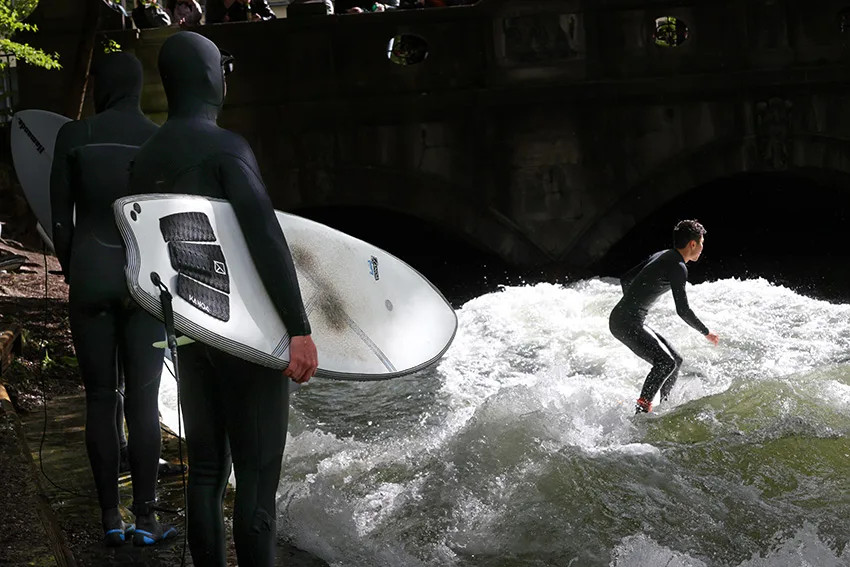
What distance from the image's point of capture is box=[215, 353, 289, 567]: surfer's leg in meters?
3.29

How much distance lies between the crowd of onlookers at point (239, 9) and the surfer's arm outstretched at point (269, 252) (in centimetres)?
1219

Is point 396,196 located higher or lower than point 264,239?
lower

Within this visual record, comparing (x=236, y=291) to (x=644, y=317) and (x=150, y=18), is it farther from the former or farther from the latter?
(x=150, y=18)

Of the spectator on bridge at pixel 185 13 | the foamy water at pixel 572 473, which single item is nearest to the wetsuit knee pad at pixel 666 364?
the foamy water at pixel 572 473

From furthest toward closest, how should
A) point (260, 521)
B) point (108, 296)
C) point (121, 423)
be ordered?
point (121, 423)
point (108, 296)
point (260, 521)

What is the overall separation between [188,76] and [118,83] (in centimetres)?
119

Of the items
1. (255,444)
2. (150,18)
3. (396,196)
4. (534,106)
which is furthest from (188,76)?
(534,106)


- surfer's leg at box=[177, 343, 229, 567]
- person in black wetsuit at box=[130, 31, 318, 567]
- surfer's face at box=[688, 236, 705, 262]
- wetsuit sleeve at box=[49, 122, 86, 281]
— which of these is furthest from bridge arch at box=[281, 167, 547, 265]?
surfer's leg at box=[177, 343, 229, 567]

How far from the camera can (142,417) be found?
446 centimetres

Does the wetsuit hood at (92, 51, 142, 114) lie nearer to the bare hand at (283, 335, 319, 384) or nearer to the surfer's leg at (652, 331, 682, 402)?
the bare hand at (283, 335, 319, 384)

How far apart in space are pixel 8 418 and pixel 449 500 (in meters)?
2.42

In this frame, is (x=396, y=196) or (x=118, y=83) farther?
(x=396, y=196)

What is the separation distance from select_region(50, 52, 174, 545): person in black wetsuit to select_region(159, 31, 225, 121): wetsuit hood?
106 centimetres

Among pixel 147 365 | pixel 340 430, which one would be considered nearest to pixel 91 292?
pixel 147 365
